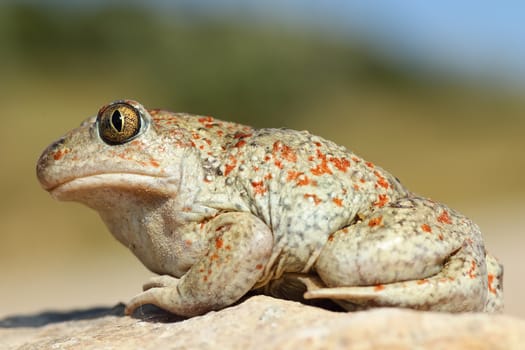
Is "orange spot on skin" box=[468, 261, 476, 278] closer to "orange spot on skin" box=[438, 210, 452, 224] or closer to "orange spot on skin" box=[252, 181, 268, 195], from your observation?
"orange spot on skin" box=[438, 210, 452, 224]

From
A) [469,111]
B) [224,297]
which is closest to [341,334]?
[224,297]

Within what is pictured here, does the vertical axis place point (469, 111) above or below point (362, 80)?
below

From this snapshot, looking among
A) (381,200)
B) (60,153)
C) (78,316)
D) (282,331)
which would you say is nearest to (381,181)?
(381,200)

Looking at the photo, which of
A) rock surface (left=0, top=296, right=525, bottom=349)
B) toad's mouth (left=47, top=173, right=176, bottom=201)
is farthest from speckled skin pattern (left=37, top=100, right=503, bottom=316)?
rock surface (left=0, top=296, right=525, bottom=349)

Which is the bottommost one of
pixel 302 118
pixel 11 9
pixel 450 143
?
pixel 450 143

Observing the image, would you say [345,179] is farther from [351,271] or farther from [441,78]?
[441,78]

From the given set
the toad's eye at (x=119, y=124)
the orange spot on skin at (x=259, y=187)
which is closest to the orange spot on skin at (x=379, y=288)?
the orange spot on skin at (x=259, y=187)

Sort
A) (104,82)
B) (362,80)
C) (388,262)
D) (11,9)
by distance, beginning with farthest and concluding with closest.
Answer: (362,80), (11,9), (104,82), (388,262)
